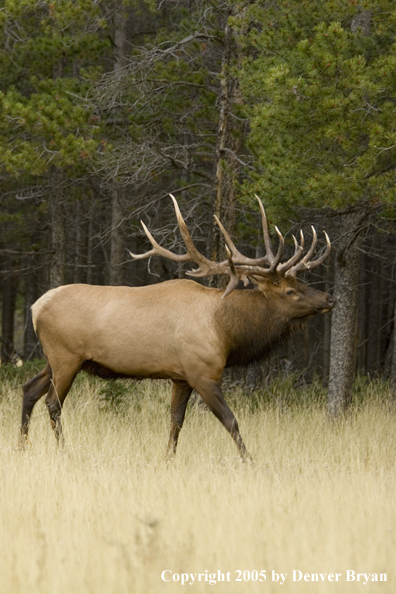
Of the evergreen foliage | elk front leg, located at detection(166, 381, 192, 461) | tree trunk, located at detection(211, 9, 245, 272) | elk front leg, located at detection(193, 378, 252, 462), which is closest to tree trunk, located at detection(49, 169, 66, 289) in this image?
tree trunk, located at detection(211, 9, 245, 272)

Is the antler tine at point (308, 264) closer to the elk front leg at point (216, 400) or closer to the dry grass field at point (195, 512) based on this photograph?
the elk front leg at point (216, 400)

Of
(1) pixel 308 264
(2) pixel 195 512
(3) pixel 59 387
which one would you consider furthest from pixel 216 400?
(2) pixel 195 512

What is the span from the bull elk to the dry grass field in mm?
723

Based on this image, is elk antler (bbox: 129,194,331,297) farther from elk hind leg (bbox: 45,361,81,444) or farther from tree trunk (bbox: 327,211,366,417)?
tree trunk (bbox: 327,211,366,417)

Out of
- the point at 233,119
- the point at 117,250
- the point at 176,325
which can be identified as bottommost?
the point at 117,250

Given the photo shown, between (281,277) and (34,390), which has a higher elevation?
(281,277)

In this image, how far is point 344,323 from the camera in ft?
30.3

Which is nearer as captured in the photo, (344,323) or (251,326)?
(251,326)

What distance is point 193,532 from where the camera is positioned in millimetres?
4336

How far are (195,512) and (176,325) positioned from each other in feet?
7.93

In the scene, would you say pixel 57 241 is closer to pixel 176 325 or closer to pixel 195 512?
pixel 176 325

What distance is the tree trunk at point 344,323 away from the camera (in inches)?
359

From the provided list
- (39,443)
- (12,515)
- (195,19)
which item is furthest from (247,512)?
(195,19)

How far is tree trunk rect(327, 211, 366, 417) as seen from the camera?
9125 mm
